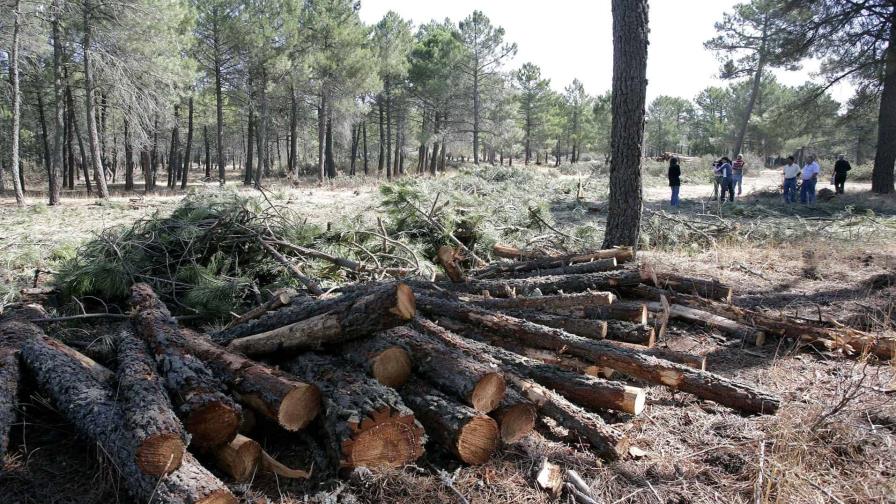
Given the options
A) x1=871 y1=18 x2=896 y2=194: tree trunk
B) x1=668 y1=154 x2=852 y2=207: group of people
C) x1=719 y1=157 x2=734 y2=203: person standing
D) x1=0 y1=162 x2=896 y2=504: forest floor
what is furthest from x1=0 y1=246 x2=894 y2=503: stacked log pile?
x1=871 y1=18 x2=896 y2=194: tree trunk

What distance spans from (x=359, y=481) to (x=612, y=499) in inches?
48.4

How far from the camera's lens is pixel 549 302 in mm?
4500

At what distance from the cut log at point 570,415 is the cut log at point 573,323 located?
3.07 ft

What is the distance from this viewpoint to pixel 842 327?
4.28 m

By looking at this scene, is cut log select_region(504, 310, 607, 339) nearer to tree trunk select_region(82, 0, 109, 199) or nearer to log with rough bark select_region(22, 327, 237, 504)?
log with rough bark select_region(22, 327, 237, 504)

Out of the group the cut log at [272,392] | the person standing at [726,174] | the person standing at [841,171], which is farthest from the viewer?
the person standing at [841,171]

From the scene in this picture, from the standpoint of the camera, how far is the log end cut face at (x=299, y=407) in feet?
8.45

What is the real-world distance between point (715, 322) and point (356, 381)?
3.49 metres

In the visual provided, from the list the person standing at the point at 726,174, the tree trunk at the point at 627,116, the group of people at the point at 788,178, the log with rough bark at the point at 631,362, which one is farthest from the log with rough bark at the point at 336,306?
the person standing at the point at 726,174

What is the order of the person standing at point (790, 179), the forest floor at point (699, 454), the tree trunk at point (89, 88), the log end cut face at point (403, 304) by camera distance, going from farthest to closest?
the tree trunk at point (89, 88) < the person standing at point (790, 179) < the log end cut face at point (403, 304) < the forest floor at point (699, 454)

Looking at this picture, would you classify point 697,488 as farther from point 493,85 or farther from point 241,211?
point 493,85

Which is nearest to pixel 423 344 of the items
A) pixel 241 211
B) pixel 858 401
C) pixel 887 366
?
pixel 858 401

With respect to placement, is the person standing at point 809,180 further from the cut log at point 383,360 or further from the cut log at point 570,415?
the cut log at point 383,360

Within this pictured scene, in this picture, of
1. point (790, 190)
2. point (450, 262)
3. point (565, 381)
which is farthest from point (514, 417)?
point (790, 190)
